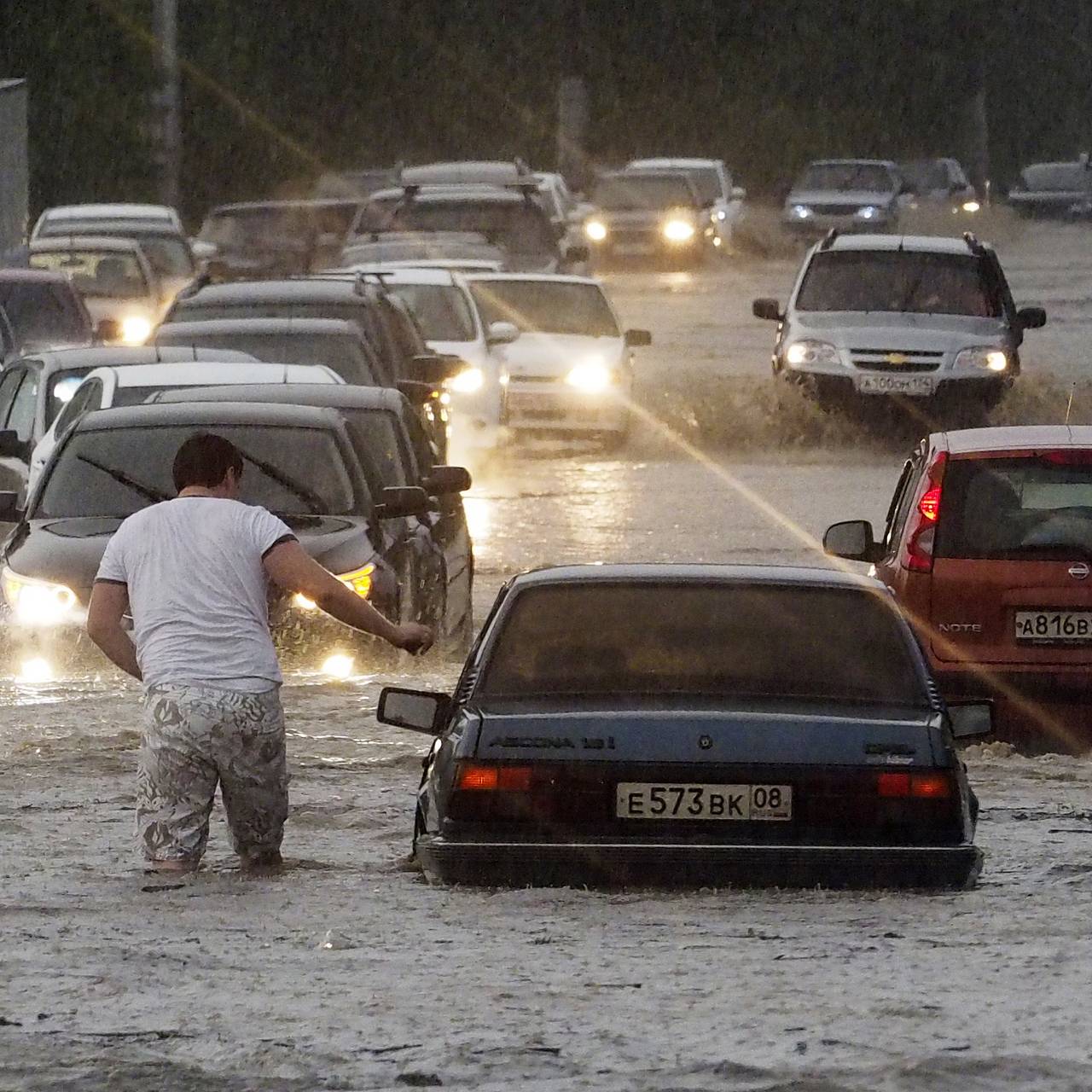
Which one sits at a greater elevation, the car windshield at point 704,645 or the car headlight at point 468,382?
the car windshield at point 704,645

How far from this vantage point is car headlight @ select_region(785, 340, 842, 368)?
26.2m

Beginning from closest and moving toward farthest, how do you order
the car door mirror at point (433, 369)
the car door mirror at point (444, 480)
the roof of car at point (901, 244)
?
the car door mirror at point (444, 480) → the car door mirror at point (433, 369) → the roof of car at point (901, 244)

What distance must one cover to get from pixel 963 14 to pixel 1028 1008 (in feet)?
227

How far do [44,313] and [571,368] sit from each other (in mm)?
4535

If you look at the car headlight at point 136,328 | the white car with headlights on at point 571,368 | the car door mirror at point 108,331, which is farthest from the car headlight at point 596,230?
the white car with headlights on at point 571,368

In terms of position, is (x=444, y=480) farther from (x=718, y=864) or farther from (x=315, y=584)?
(x=718, y=864)

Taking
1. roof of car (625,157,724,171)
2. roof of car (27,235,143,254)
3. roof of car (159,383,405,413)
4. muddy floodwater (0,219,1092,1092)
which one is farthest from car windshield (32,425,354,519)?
roof of car (625,157,724,171)

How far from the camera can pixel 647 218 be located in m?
50.0

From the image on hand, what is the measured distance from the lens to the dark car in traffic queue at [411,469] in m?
13.5

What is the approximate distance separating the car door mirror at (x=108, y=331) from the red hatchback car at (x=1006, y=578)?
16.3m

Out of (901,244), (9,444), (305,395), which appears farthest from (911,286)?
(305,395)

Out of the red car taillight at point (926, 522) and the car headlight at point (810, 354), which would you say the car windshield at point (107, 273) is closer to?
the car headlight at point (810, 354)

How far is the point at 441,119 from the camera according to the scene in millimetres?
63594

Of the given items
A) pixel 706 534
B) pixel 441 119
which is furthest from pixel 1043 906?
pixel 441 119
